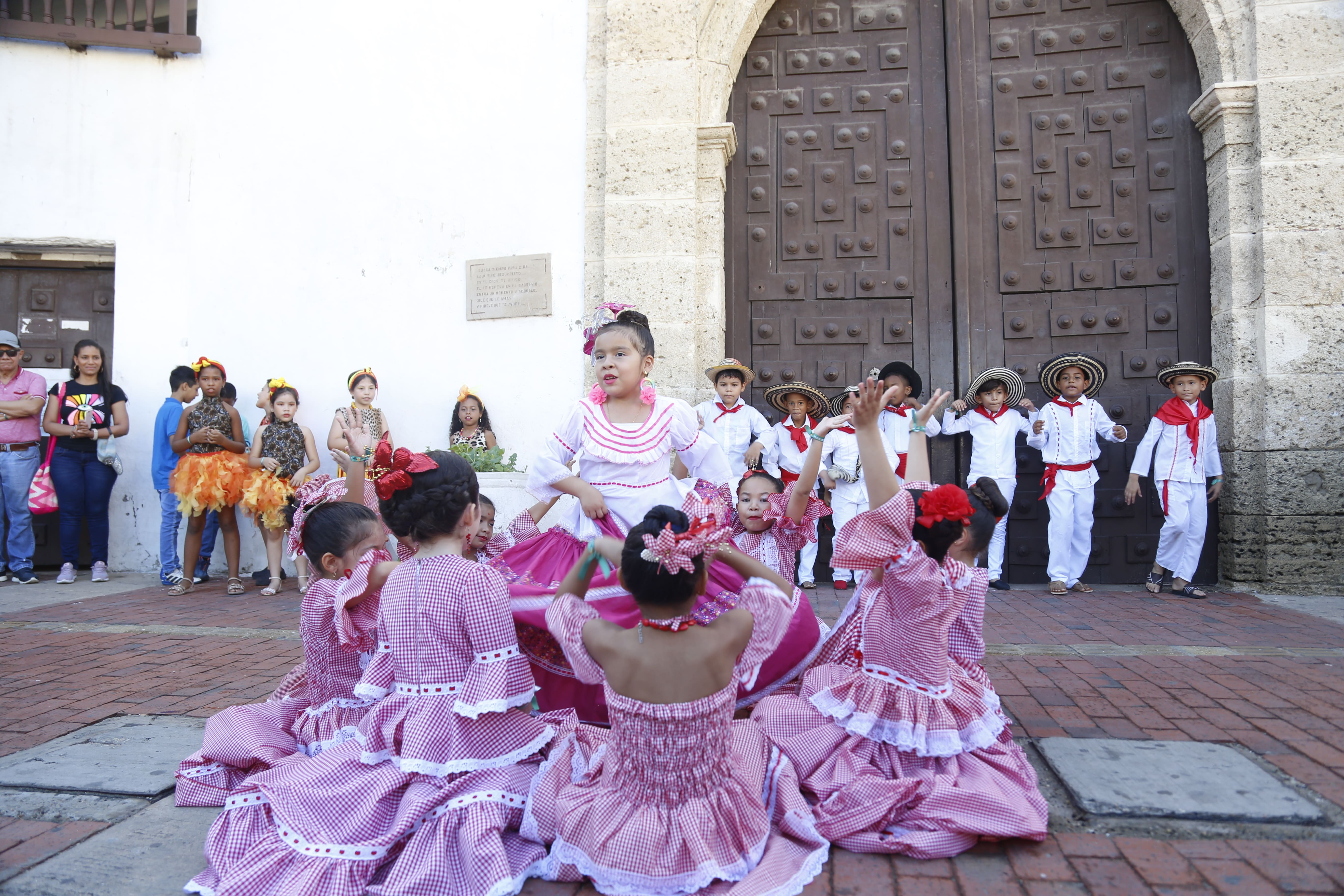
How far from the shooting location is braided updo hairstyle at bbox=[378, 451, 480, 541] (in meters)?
2.60

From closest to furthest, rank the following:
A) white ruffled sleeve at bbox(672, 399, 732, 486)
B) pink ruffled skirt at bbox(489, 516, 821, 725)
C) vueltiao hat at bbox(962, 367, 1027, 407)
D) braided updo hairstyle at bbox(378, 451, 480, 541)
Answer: braided updo hairstyle at bbox(378, 451, 480, 541) → pink ruffled skirt at bbox(489, 516, 821, 725) → white ruffled sleeve at bbox(672, 399, 732, 486) → vueltiao hat at bbox(962, 367, 1027, 407)

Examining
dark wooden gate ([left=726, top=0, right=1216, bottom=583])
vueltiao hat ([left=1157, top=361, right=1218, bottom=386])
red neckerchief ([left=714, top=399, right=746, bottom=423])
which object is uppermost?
dark wooden gate ([left=726, top=0, right=1216, bottom=583])

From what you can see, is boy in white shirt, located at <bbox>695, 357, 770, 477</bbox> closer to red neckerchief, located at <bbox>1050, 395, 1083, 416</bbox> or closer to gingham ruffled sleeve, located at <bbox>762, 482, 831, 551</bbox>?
red neckerchief, located at <bbox>1050, 395, 1083, 416</bbox>

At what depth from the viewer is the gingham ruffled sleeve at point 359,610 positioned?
9.08 ft

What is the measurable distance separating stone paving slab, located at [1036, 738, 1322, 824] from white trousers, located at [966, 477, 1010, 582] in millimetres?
3748

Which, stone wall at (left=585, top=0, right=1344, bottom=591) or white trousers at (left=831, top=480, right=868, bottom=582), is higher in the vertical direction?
stone wall at (left=585, top=0, right=1344, bottom=591)

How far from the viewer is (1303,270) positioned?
6191 mm

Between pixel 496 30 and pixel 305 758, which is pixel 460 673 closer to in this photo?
pixel 305 758

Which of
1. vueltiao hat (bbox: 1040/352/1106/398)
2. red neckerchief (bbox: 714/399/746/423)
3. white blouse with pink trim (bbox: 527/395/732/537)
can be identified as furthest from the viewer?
red neckerchief (bbox: 714/399/746/423)

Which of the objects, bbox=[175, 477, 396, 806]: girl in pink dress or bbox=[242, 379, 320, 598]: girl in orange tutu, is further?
bbox=[242, 379, 320, 598]: girl in orange tutu

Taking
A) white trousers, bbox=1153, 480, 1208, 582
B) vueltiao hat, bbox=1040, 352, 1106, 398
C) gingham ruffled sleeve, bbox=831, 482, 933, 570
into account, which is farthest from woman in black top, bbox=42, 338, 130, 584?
white trousers, bbox=1153, 480, 1208, 582

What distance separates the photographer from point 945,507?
8.14 feet

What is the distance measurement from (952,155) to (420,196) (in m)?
4.59

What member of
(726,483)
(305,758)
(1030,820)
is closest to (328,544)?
(305,758)
